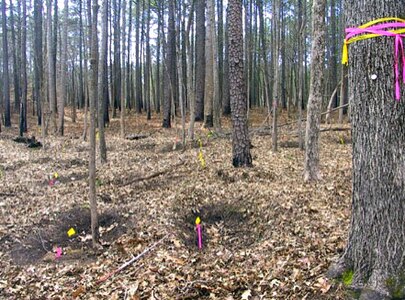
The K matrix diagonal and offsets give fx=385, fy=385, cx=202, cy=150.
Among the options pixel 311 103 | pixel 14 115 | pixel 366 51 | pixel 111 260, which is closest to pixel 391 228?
pixel 366 51

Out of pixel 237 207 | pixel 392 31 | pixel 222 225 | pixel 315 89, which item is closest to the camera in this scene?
pixel 392 31

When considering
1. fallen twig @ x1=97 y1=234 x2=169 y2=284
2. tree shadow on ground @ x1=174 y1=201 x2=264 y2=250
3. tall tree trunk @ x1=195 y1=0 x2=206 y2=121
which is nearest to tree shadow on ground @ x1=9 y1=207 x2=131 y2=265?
fallen twig @ x1=97 y1=234 x2=169 y2=284

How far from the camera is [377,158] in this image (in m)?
2.91

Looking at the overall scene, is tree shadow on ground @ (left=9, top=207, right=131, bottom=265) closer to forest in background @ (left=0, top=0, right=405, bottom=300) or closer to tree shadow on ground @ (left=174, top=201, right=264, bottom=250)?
forest in background @ (left=0, top=0, right=405, bottom=300)

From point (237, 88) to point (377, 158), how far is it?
5.72 meters

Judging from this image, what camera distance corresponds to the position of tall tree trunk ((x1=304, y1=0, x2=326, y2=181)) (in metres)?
6.92

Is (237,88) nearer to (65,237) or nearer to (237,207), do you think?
(237,207)

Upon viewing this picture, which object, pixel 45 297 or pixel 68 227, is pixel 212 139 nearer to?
pixel 68 227

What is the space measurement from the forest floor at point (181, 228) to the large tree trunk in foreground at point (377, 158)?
410 mm

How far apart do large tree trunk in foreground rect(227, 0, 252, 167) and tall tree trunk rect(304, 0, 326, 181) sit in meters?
1.65

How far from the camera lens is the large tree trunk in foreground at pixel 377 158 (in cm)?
284

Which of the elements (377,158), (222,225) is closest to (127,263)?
(222,225)

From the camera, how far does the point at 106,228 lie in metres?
6.37

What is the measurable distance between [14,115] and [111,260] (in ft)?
80.6
